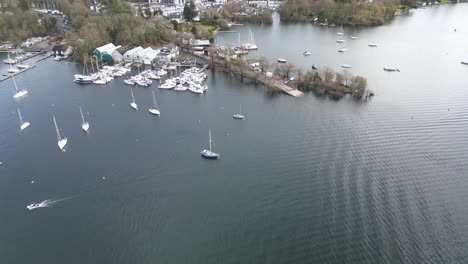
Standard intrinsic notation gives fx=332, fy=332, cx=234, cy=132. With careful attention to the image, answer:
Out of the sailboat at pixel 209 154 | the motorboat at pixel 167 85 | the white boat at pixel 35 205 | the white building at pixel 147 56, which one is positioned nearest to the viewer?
the white boat at pixel 35 205

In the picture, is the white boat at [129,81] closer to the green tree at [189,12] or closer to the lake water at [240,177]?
the lake water at [240,177]

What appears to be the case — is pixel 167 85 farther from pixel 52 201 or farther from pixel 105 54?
pixel 52 201

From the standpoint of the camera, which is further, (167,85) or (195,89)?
(167,85)

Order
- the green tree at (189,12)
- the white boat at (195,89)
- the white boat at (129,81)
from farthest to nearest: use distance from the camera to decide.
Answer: the green tree at (189,12)
the white boat at (129,81)
the white boat at (195,89)

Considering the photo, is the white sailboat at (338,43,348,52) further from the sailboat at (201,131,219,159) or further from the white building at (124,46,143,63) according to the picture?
the sailboat at (201,131,219,159)

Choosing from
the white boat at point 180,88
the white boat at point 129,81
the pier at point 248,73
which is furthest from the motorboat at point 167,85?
the pier at point 248,73

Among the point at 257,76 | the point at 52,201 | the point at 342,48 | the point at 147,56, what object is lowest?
the point at 52,201

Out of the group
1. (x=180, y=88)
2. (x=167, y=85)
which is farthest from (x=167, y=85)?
(x=180, y=88)

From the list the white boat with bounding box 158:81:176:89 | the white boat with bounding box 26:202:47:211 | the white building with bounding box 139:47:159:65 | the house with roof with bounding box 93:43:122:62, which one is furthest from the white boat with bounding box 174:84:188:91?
the white boat with bounding box 26:202:47:211

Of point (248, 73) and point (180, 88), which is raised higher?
point (248, 73)

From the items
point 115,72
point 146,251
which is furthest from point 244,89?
point 146,251
